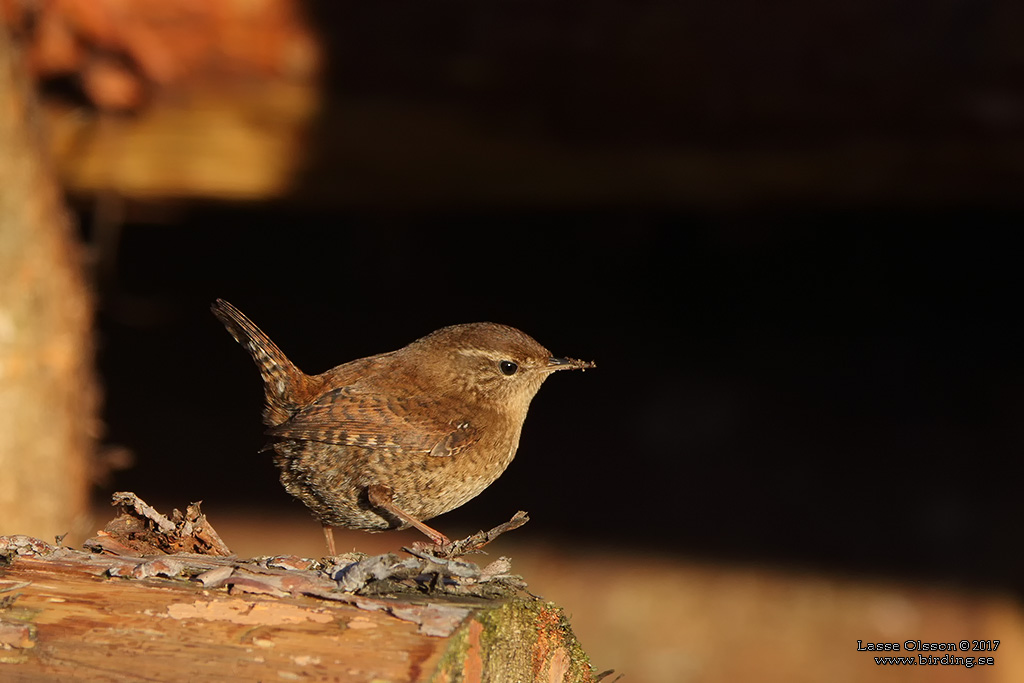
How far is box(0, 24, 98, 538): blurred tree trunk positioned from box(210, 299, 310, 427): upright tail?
1.00 m

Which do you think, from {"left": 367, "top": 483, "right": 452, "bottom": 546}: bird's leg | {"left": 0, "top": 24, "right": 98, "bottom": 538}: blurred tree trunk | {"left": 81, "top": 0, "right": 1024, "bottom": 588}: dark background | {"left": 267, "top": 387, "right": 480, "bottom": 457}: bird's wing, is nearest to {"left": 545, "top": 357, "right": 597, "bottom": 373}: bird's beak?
{"left": 267, "top": 387, "right": 480, "bottom": 457}: bird's wing

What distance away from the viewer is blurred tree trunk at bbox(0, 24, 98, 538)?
3.76 m

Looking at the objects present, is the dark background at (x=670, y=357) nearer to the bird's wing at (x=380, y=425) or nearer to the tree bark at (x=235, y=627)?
the bird's wing at (x=380, y=425)

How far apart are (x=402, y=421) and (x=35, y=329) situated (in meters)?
1.59

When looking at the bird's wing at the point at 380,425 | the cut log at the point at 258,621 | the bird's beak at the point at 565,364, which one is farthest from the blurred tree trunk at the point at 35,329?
the bird's beak at the point at 565,364

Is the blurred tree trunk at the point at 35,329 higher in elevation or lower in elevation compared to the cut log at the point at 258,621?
higher

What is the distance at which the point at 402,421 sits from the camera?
9.95 feet

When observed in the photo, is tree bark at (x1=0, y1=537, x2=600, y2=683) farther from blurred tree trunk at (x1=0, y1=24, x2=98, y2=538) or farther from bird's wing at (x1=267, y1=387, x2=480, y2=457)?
blurred tree trunk at (x1=0, y1=24, x2=98, y2=538)

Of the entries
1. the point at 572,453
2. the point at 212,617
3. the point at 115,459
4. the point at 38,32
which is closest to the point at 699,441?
the point at 572,453

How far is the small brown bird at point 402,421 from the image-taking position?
2965 mm

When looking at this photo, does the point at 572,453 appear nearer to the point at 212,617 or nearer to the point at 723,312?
the point at 723,312

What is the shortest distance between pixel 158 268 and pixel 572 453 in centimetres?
280

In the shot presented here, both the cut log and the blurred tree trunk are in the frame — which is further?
the blurred tree trunk

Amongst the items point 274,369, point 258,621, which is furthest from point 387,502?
point 258,621
